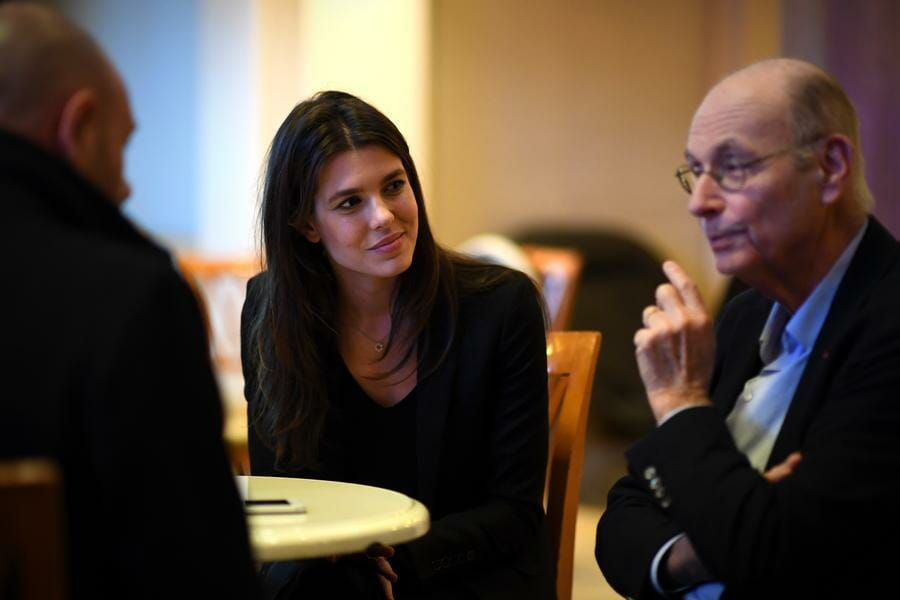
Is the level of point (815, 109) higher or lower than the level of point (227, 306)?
higher

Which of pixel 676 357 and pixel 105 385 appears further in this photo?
pixel 676 357

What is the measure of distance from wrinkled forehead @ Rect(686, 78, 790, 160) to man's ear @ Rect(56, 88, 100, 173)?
817mm

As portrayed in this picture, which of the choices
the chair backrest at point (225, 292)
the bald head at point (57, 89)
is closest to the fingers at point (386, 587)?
the bald head at point (57, 89)

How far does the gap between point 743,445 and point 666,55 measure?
5675 millimetres

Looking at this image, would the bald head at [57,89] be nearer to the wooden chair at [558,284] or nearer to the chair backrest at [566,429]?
the chair backrest at [566,429]

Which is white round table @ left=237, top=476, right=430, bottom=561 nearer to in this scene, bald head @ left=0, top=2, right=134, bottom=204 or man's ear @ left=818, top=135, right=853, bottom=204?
bald head @ left=0, top=2, right=134, bottom=204

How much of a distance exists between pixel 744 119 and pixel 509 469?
31.7 inches

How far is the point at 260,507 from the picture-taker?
5.86 ft

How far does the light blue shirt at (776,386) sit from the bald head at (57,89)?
922mm

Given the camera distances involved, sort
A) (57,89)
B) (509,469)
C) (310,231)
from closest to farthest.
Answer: (57,89) < (509,469) < (310,231)

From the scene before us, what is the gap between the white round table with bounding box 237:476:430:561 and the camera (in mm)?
1610

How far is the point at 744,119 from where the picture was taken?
5.72 feet

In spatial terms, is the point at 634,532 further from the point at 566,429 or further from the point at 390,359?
the point at 390,359

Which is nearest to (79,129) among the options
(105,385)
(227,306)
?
(105,385)
